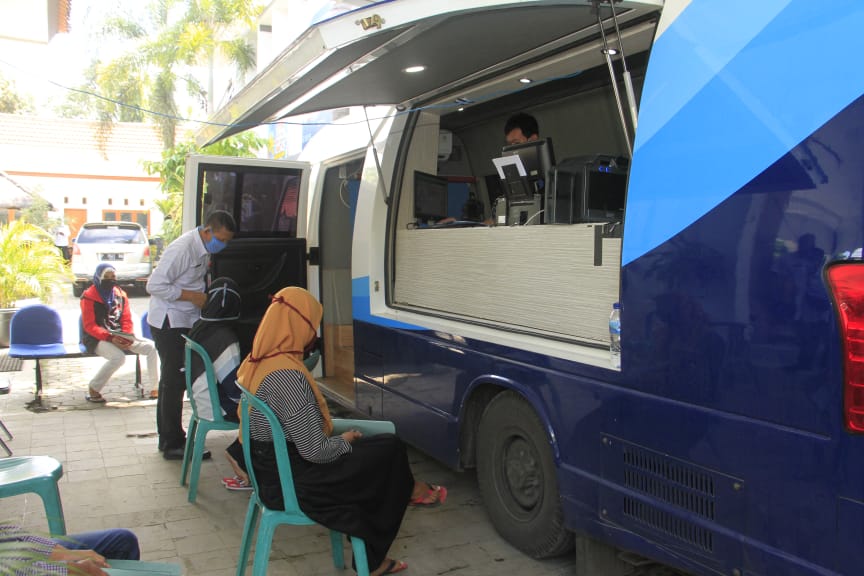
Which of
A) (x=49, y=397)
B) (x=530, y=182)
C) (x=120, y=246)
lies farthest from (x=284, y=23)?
(x=530, y=182)

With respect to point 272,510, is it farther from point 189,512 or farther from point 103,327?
point 103,327

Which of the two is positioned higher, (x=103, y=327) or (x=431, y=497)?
(x=103, y=327)

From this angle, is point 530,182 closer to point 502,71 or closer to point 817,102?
point 502,71

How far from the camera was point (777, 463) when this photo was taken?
7.57 ft

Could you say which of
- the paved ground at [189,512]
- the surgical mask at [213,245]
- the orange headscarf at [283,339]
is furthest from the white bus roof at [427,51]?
the paved ground at [189,512]

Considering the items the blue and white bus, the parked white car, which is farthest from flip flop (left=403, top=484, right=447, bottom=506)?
the parked white car

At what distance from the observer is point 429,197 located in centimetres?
537

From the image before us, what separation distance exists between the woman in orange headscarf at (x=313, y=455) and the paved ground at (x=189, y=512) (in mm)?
574

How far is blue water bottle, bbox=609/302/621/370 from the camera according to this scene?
2947 mm

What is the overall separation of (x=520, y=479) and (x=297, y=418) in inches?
49.9

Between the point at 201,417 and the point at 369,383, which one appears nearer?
the point at 201,417

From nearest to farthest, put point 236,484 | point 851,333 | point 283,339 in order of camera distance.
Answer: point 851,333
point 283,339
point 236,484

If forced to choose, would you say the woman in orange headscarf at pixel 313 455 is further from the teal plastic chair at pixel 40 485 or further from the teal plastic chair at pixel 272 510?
the teal plastic chair at pixel 40 485

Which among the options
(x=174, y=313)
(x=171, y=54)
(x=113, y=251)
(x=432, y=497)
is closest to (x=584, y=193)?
(x=432, y=497)
